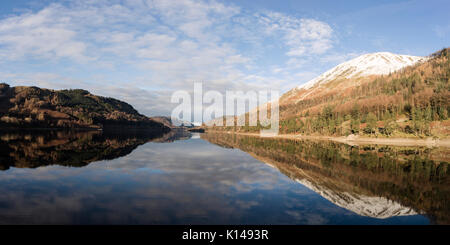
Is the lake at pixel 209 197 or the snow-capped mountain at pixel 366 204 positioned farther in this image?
the snow-capped mountain at pixel 366 204

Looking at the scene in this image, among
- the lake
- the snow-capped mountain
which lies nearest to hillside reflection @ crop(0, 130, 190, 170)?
the lake

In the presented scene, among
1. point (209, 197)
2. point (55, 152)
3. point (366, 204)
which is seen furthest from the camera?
point (55, 152)

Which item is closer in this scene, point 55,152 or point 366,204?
point 366,204

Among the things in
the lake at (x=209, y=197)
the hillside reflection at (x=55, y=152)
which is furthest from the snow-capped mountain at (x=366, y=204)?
the hillside reflection at (x=55, y=152)

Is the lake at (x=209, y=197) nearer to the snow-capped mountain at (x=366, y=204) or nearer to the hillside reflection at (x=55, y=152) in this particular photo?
the snow-capped mountain at (x=366, y=204)

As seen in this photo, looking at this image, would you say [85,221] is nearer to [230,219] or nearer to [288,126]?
[230,219]

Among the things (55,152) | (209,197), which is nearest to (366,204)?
(209,197)

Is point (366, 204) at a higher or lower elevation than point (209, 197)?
lower

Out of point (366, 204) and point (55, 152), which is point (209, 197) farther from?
point (55, 152)

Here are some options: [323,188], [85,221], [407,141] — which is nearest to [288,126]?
[407,141]
